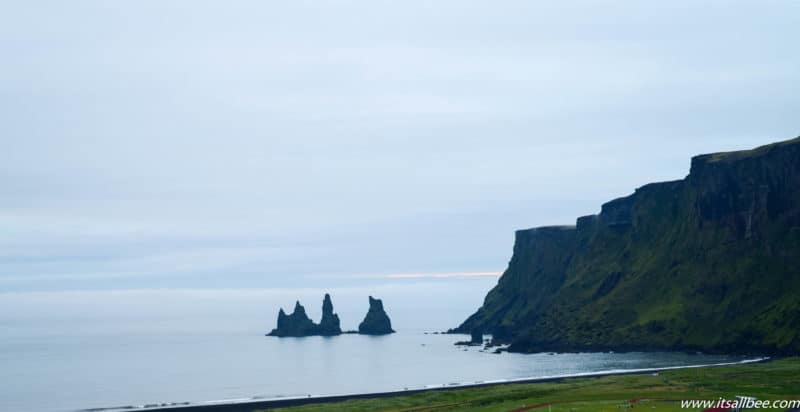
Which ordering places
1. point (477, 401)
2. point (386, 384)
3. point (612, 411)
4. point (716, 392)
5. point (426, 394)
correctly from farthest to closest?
point (386, 384)
point (426, 394)
point (477, 401)
point (716, 392)
point (612, 411)

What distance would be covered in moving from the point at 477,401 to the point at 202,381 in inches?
3661

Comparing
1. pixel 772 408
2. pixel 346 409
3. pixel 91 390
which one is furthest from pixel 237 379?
pixel 772 408

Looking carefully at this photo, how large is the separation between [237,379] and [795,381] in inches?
4627

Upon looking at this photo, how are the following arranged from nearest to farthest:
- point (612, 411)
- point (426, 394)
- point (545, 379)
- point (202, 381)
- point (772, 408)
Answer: point (772, 408), point (612, 411), point (426, 394), point (545, 379), point (202, 381)

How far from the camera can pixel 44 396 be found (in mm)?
167250

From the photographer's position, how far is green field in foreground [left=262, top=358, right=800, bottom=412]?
10006cm

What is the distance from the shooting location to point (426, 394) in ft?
443

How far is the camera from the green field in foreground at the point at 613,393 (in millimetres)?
100062

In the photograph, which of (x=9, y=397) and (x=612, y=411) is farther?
(x=9, y=397)

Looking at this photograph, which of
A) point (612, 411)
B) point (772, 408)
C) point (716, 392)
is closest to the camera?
point (772, 408)

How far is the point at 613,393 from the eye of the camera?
11544cm

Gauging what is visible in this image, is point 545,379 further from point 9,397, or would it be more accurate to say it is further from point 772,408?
point 9,397

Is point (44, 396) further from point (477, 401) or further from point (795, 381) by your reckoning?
point (795, 381)

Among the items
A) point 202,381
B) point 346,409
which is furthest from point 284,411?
point 202,381
